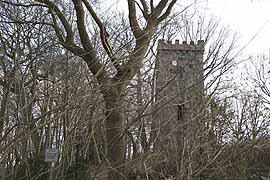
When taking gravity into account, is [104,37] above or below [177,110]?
above

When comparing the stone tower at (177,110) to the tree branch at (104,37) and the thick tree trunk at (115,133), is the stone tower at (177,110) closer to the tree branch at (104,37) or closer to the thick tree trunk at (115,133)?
the thick tree trunk at (115,133)

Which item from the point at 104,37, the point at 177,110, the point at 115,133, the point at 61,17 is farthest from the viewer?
the point at 61,17

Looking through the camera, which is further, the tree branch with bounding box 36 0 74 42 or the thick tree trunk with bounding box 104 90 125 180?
the tree branch with bounding box 36 0 74 42

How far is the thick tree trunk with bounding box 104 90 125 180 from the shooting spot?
5789 millimetres

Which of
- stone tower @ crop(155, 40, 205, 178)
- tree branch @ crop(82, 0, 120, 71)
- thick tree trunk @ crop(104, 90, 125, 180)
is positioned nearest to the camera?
tree branch @ crop(82, 0, 120, 71)

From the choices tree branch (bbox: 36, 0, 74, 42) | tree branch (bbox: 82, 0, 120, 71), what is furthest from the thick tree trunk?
tree branch (bbox: 36, 0, 74, 42)

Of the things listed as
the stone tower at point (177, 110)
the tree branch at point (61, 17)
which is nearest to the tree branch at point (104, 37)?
the tree branch at point (61, 17)

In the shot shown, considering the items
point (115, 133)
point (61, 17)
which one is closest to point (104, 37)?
point (61, 17)

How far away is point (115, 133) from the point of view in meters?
6.04

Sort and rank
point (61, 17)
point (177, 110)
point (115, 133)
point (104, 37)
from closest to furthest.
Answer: point (115, 133)
point (177, 110)
point (104, 37)
point (61, 17)

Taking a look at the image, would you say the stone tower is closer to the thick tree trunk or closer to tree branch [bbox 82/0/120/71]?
the thick tree trunk

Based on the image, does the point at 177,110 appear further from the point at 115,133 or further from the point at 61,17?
the point at 61,17

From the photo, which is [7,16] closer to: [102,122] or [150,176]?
[102,122]

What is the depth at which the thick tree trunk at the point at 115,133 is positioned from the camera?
19.0 feet
